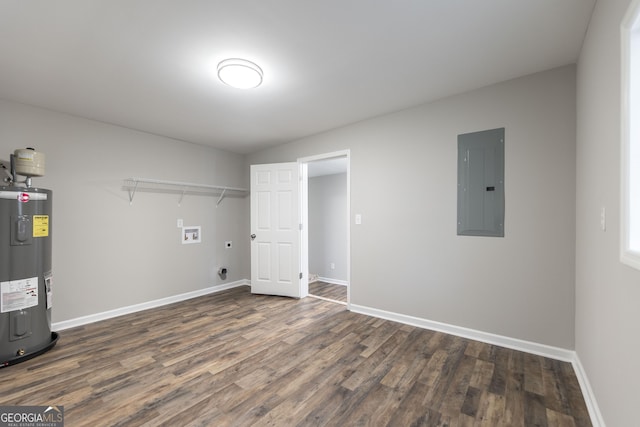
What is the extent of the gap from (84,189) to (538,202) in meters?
4.74

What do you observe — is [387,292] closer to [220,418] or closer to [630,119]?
[220,418]

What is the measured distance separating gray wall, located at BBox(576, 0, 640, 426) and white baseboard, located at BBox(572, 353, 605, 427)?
0.06 meters

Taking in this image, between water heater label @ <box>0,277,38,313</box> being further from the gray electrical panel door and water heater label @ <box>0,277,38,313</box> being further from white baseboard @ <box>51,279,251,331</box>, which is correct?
the gray electrical panel door

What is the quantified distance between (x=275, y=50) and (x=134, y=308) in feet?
11.7

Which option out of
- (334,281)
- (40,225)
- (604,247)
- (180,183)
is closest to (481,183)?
(604,247)


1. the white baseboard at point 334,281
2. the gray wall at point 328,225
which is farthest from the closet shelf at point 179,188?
the white baseboard at point 334,281

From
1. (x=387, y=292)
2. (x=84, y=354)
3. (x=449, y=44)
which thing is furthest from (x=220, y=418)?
(x=449, y=44)

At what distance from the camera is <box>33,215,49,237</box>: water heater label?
2346 millimetres

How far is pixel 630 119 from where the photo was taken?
1.11 meters

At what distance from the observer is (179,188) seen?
396 centimetres

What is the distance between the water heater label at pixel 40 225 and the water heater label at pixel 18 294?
40 cm

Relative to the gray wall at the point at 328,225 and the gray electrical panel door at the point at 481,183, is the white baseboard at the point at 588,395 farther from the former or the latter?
the gray wall at the point at 328,225

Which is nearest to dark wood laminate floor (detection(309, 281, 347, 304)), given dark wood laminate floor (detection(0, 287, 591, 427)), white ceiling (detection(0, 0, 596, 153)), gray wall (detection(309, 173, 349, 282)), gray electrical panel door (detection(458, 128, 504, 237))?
gray wall (detection(309, 173, 349, 282))

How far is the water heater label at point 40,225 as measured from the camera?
235cm
